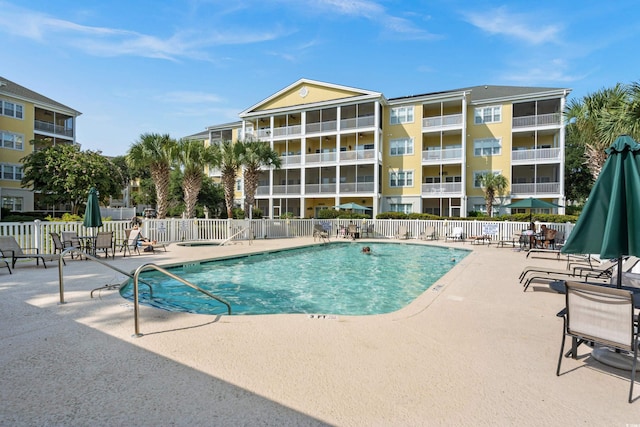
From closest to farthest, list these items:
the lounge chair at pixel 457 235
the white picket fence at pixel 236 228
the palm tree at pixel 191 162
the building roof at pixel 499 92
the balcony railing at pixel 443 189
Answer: the white picket fence at pixel 236 228 < the palm tree at pixel 191 162 < the lounge chair at pixel 457 235 < the building roof at pixel 499 92 < the balcony railing at pixel 443 189

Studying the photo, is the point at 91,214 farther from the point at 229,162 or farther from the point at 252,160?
the point at 252,160

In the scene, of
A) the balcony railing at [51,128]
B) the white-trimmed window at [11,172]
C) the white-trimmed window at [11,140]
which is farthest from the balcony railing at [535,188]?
the white-trimmed window at [11,140]

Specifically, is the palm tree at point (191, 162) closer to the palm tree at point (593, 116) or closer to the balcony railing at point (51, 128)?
the palm tree at point (593, 116)

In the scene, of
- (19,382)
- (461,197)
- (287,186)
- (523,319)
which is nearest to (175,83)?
(19,382)

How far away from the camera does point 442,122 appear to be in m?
29.6

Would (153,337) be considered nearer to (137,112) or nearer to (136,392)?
(136,392)

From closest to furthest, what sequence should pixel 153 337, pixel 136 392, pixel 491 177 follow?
pixel 136 392 → pixel 153 337 → pixel 491 177

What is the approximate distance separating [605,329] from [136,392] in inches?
186

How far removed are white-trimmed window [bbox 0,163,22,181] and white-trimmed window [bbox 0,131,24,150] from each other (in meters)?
1.89

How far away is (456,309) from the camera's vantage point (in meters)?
6.01

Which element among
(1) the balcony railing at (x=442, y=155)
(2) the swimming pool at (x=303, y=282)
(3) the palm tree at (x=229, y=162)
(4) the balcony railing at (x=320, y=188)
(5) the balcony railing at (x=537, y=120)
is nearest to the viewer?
(2) the swimming pool at (x=303, y=282)

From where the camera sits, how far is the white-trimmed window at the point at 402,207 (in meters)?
30.7

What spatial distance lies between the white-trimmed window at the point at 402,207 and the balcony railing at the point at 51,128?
3656 centimetres

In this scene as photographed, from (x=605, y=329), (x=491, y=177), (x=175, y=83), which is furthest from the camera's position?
(x=491, y=177)
